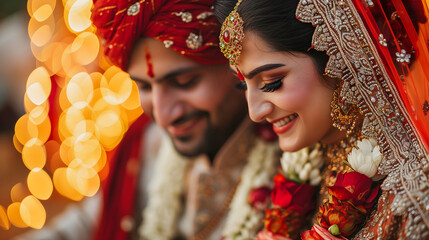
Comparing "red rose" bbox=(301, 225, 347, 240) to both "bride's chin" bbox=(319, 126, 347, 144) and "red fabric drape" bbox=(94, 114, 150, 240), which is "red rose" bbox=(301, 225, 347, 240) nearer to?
"bride's chin" bbox=(319, 126, 347, 144)

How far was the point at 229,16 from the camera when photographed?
0.85 meters

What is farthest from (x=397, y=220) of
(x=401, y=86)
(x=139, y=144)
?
(x=139, y=144)

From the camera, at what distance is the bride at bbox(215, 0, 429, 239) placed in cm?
75

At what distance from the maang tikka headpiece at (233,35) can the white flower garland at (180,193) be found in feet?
1.62

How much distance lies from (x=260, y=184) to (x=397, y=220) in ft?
1.76

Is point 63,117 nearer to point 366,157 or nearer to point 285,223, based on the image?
point 285,223

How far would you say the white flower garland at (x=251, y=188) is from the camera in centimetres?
119

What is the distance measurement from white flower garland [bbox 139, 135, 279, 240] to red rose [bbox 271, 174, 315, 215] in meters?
0.20

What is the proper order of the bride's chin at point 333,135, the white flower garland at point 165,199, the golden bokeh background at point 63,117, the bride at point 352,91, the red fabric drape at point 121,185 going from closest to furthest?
1. the bride at point 352,91
2. the bride's chin at point 333,135
3. the white flower garland at point 165,199
4. the red fabric drape at point 121,185
5. the golden bokeh background at point 63,117

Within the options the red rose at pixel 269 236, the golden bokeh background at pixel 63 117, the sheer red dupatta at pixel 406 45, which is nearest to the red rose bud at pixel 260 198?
the red rose at pixel 269 236

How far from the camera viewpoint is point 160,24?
3.37 ft

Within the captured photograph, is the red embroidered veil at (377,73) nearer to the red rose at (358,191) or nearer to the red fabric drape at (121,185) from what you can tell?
the red rose at (358,191)

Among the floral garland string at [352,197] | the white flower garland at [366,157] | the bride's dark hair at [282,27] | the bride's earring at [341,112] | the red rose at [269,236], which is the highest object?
the bride's dark hair at [282,27]

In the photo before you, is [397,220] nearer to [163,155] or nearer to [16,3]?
[163,155]
